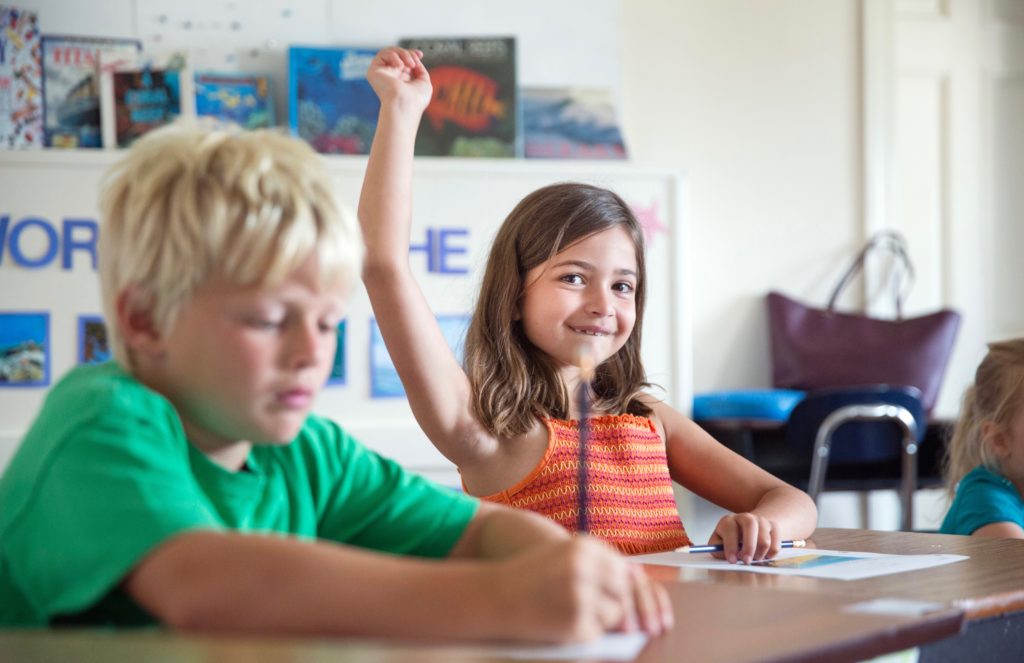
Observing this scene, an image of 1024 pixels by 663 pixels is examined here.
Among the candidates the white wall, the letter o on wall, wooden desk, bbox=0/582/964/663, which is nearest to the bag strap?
the white wall

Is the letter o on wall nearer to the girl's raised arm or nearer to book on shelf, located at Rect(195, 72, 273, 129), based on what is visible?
book on shelf, located at Rect(195, 72, 273, 129)

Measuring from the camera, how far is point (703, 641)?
744 millimetres

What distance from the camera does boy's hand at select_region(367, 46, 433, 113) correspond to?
134 centimetres

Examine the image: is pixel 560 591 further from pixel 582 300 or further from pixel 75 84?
pixel 75 84

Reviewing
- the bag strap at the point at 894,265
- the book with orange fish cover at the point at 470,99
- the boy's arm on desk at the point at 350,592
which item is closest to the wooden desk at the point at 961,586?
the boy's arm on desk at the point at 350,592

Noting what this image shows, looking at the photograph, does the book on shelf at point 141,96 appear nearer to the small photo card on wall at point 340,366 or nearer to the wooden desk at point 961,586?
the small photo card on wall at point 340,366

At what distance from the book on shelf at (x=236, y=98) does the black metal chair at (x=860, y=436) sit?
175 cm

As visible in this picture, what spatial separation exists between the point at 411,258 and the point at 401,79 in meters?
2.14

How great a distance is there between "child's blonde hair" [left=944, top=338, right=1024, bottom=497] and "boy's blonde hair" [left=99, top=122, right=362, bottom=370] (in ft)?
4.46

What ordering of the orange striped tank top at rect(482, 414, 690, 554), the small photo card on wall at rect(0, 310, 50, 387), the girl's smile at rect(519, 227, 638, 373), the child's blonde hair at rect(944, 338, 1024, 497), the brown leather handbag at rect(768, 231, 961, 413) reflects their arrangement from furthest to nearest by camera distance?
the brown leather handbag at rect(768, 231, 961, 413), the small photo card on wall at rect(0, 310, 50, 387), the child's blonde hair at rect(944, 338, 1024, 497), the girl's smile at rect(519, 227, 638, 373), the orange striped tank top at rect(482, 414, 690, 554)

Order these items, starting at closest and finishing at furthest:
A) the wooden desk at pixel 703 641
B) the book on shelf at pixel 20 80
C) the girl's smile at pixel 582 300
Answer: the wooden desk at pixel 703 641, the girl's smile at pixel 582 300, the book on shelf at pixel 20 80

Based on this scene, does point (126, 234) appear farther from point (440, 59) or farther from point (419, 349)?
point (440, 59)

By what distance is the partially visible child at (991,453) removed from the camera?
1.71 meters

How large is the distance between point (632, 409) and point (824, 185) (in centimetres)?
274
